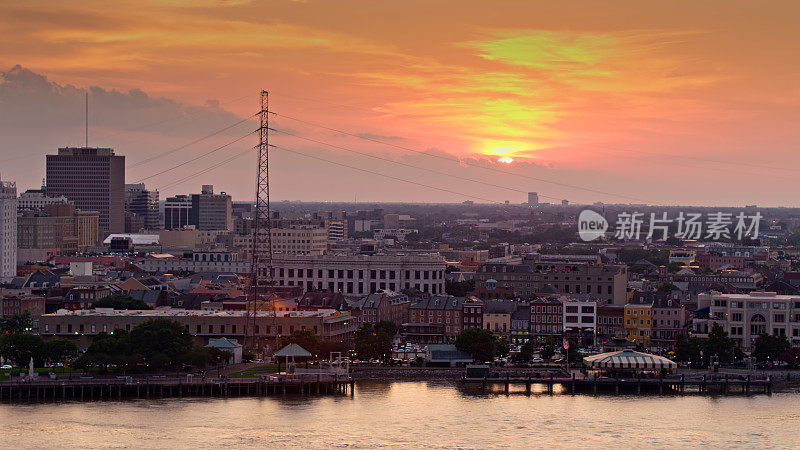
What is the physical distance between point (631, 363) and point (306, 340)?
14392mm

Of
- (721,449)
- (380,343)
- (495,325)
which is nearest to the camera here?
(721,449)

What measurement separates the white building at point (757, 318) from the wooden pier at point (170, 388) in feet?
67.9

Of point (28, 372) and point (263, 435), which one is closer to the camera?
point (263, 435)

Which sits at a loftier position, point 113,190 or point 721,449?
point 113,190

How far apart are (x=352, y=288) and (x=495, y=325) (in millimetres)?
20715

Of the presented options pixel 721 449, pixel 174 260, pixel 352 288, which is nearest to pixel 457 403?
pixel 721 449

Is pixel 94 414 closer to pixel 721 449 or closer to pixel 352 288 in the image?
pixel 721 449

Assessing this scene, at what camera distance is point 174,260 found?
365 feet

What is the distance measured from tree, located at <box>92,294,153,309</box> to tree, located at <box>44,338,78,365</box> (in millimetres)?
12215

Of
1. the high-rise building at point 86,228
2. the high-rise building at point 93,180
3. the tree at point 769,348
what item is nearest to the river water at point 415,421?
the tree at point 769,348

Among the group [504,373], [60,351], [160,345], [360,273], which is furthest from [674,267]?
[60,351]

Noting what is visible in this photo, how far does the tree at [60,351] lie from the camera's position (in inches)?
2227

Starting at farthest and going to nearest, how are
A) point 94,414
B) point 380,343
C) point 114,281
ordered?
point 114,281, point 380,343, point 94,414

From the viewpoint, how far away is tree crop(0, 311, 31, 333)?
6550cm
